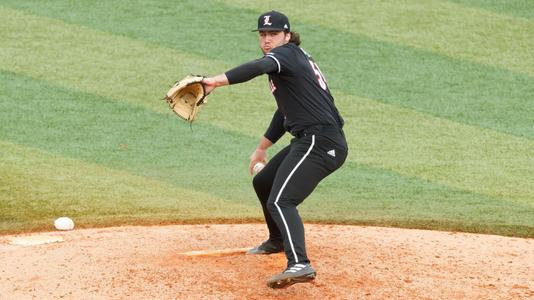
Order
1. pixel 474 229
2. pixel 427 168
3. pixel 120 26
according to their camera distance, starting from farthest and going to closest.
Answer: pixel 120 26 → pixel 427 168 → pixel 474 229

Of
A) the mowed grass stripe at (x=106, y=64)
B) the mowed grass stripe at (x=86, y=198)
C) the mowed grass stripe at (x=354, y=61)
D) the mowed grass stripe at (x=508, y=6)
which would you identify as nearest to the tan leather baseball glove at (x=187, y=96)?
the mowed grass stripe at (x=86, y=198)

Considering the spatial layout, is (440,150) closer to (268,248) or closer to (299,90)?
(268,248)

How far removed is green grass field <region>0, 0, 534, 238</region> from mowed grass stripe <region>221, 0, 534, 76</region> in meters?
0.03

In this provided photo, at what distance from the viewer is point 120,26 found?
14.0 m

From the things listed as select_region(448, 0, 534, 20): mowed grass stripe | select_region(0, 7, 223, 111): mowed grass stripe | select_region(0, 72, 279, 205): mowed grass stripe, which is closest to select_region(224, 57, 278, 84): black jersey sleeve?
select_region(0, 72, 279, 205): mowed grass stripe

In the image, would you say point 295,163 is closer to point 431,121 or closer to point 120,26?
point 431,121

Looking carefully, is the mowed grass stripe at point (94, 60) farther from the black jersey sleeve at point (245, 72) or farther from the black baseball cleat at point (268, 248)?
the black jersey sleeve at point (245, 72)

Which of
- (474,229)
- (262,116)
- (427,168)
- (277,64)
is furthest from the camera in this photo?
(262,116)

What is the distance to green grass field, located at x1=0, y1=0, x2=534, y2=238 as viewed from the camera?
9859 mm

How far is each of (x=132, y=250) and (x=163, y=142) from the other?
4015 mm

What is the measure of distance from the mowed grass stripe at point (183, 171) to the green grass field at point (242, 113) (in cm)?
2

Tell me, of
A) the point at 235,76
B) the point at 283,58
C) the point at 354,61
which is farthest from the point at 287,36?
the point at 354,61

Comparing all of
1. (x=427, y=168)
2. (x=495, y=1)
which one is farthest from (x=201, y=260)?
(x=495, y=1)

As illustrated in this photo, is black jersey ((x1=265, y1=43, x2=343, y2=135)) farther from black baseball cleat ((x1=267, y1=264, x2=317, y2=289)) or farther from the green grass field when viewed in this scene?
the green grass field
